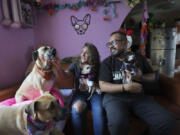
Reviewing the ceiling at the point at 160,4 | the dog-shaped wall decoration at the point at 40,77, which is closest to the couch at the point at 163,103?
the dog-shaped wall decoration at the point at 40,77

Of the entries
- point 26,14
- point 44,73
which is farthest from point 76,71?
point 26,14

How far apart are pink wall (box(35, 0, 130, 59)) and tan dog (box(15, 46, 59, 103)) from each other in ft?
3.51

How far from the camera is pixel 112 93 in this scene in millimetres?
1328

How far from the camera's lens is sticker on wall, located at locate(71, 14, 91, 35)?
2.28m

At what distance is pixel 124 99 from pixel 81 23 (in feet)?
5.31

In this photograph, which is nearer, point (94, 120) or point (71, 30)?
point (94, 120)

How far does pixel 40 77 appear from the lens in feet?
4.36

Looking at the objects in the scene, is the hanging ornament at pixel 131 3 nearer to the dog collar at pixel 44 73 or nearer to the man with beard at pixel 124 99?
the man with beard at pixel 124 99

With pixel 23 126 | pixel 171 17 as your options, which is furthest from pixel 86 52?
pixel 171 17

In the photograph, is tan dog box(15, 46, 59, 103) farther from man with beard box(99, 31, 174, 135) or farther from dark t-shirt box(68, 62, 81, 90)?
man with beard box(99, 31, 174, 135)

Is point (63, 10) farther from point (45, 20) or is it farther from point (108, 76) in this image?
point (108, 76)

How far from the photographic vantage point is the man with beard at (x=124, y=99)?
1.10 metres

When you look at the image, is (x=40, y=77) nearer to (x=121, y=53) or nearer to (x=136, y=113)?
(x=121, y=53)

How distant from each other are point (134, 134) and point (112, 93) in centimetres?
50
